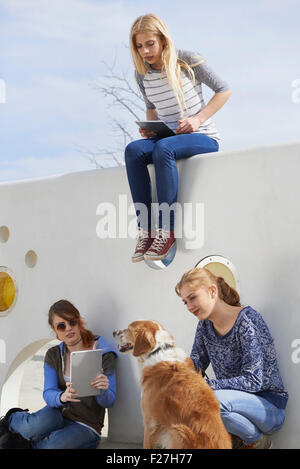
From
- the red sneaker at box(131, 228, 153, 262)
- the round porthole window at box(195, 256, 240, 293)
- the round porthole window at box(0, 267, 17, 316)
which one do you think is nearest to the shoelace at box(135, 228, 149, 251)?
the red sneaker at box(131, 228, 153, 262)

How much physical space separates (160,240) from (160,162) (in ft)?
1.61

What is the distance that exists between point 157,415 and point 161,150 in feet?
5.56

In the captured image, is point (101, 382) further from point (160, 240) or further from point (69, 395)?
point (160, 240)

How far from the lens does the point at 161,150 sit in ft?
14.6

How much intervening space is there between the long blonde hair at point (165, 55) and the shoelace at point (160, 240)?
32.8 inches

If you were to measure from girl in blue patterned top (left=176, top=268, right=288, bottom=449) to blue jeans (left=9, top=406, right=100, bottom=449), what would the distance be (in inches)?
42.6

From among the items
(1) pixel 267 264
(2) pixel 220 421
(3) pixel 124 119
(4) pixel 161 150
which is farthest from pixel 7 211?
(3) pixel 124 119

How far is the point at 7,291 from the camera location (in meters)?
5.69

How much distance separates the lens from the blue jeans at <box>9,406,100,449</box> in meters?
4.56

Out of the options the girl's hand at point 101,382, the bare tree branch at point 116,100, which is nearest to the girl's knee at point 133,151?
the girl's hand at point 101,382

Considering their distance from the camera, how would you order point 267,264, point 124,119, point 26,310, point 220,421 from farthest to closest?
point 124,119 < point 26,310 < point 267,264 < point 220,421

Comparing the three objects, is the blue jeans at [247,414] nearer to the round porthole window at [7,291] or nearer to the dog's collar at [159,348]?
the dog's collar at [159,348]

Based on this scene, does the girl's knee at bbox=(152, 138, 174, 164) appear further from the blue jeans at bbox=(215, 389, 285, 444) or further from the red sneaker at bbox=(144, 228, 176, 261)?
the blue jeans at bbox=(215, 389, 285, 444)
